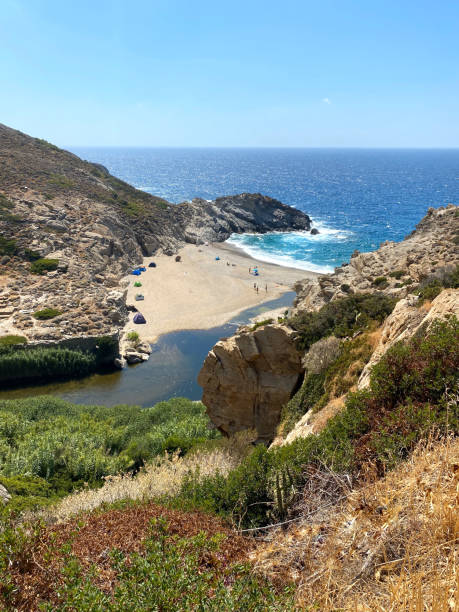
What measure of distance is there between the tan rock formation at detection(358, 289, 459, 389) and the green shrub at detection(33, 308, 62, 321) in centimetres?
3303

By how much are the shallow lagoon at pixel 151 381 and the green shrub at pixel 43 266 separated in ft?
55.9

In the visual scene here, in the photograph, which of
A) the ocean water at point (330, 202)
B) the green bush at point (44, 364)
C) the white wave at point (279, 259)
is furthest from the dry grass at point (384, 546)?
the ocean water at point (330, 202)

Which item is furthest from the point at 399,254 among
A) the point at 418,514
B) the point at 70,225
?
the point at 70,225

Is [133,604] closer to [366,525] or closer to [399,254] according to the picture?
[366,525]

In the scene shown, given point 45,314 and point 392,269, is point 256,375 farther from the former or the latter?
point 45,314

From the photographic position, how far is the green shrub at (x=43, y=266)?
4512cm

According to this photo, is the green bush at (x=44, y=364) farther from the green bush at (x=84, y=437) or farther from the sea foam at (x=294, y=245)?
the sea foam at (x=294, y=245)

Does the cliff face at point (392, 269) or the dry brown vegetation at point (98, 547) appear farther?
the cliff face at point (392, 269)

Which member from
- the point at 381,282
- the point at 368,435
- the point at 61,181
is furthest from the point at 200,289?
the point at 368,435

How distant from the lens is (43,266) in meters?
45.7

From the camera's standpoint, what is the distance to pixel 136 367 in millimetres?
36031

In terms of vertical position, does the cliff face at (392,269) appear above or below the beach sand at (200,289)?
above

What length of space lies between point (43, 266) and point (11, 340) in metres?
15.1

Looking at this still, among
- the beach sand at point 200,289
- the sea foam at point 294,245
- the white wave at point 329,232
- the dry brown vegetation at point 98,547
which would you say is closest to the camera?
the dry brown vegetation at point 98,547
